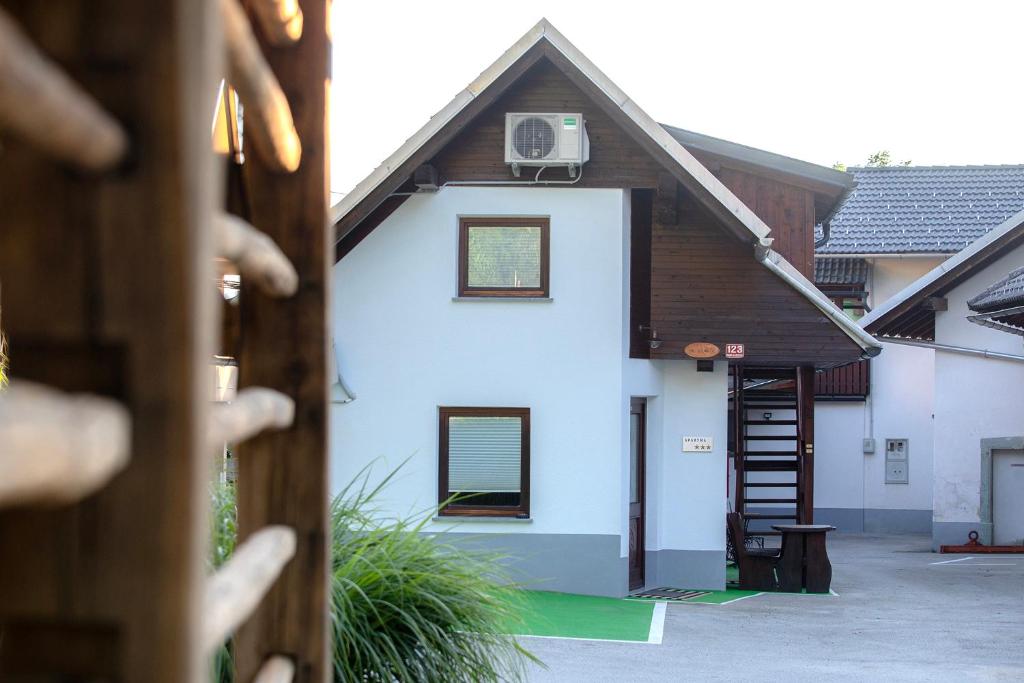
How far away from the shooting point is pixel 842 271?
25.8 meters

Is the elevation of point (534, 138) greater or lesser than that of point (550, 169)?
greater

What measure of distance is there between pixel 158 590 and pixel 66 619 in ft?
0.25

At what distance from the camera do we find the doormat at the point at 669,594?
1491 cm

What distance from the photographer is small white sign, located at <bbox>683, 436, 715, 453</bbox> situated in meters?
15.7

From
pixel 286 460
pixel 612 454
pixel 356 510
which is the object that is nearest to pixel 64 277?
pixel 286 460

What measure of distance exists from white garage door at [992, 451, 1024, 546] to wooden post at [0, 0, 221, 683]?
22.4m

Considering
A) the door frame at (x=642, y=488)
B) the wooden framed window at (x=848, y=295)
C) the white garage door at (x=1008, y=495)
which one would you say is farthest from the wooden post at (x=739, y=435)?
the wooden framed window at (x=848, y=295)

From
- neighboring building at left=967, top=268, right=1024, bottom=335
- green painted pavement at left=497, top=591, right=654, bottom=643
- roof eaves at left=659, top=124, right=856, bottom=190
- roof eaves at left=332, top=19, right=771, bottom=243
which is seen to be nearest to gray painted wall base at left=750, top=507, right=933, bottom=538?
neighboring building at left=967, top=268, right=1024, bottom=335

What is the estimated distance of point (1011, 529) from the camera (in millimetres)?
21828

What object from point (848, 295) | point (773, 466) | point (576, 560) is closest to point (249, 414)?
point (576, 560)

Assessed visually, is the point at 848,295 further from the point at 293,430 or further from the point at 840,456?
the point at 293,430

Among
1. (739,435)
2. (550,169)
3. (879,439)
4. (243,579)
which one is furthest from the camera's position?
(879,439)

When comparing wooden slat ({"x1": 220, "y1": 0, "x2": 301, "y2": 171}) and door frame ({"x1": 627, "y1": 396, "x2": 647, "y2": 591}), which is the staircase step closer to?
door frame ({"x1": 627, "y1": 396, "x2": 647, "y2": 591})

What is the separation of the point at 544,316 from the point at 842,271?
12.5m
